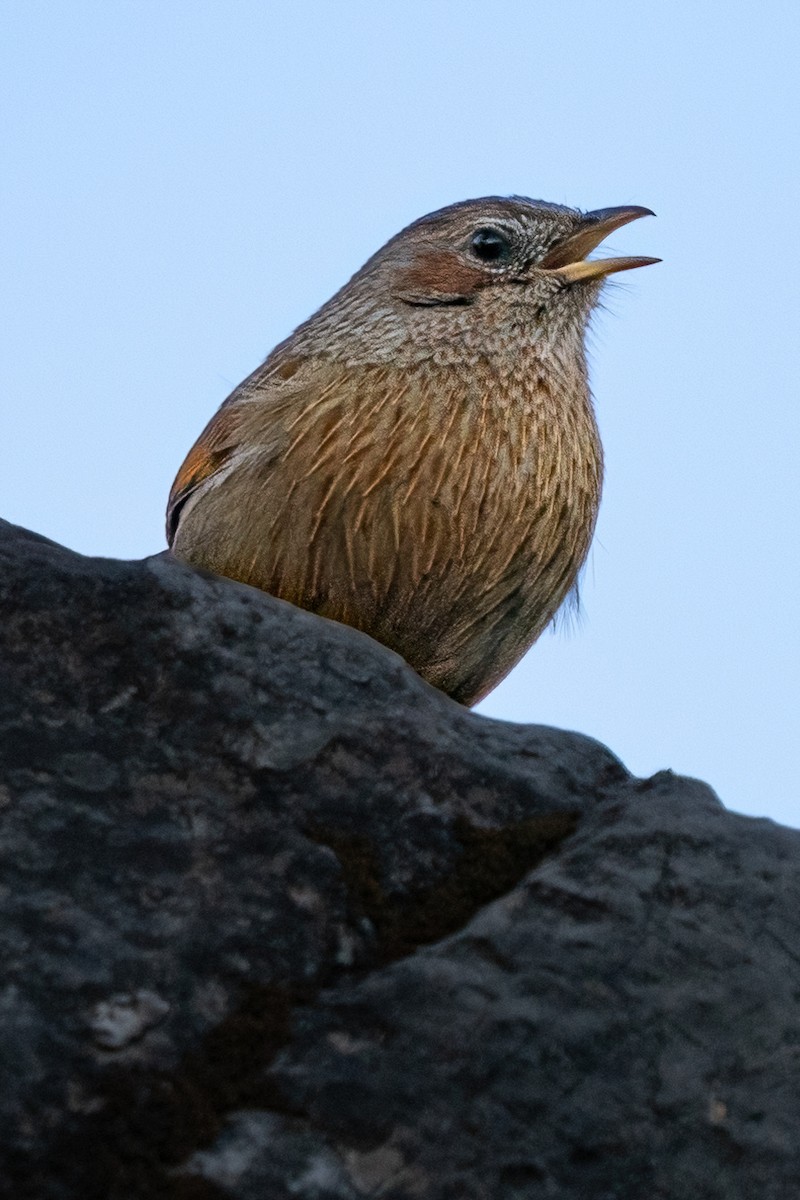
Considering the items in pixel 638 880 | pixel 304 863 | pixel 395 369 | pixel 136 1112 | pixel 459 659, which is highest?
pixel 395 369

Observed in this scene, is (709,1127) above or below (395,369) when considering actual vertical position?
below

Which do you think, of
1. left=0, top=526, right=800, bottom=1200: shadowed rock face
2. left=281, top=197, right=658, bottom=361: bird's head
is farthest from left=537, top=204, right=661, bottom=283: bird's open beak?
left=0, top=526, right=800, bottom=1200: shadowed rock face

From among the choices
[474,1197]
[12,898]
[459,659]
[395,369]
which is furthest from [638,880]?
[395,369]

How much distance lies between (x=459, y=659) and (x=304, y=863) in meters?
1.39

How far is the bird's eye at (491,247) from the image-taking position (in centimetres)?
432

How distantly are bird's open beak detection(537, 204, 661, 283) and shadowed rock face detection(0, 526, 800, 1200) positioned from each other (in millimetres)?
1640

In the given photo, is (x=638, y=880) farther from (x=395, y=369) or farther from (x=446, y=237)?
(x=446, y=237)

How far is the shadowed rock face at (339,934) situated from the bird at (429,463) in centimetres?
62

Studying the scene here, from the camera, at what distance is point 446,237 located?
440 centimetres

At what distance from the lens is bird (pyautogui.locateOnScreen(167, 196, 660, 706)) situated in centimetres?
372

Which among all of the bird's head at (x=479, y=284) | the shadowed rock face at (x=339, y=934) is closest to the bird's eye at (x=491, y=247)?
the bird's head at (x=479, y=284)

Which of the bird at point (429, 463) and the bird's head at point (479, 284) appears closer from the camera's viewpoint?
the bird at point (429, 463)

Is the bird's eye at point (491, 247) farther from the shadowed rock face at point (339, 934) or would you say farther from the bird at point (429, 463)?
the shadowed rock face at point (339, 934)

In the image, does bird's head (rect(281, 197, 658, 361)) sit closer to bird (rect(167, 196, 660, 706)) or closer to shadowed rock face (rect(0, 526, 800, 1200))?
bird (rect(167, 196, 660, 706))
